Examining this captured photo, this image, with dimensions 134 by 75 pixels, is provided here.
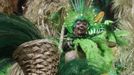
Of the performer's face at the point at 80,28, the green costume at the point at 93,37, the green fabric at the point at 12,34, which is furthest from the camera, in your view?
the performer's face at the point at 80,28

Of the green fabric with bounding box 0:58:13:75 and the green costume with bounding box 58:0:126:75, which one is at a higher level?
the green costume with bounding box 58:0:126:75

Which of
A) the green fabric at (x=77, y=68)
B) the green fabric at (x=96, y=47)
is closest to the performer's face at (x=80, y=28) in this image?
the green fabric at (x=96, y=47)

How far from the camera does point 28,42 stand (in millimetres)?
1200

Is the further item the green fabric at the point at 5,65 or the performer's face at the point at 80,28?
the performer's face at the point at 80,28

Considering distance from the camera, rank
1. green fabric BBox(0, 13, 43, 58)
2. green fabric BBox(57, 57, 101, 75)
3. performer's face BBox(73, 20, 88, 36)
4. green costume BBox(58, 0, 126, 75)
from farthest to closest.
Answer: performer's face BBox(73, 20, 88, 36), green costume BBox(58, 0, 126, 75), green fabric BBox(57, 57, 101, 75), green fabric BBox(0, 13, 43, 58)

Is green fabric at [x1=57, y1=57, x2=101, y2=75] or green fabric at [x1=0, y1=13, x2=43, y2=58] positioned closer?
green fabric at [x1=0, y1=13, x2=43, y2=58]

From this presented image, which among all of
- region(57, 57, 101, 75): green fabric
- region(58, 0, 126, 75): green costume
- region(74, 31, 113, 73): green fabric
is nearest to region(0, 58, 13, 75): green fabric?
region(57, 57, 101, 75): green fabric

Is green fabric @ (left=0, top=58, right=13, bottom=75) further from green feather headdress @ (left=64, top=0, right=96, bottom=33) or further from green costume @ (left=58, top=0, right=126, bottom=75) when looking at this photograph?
green feather headdress @ (left=64, top=0, right=96, bottom=33)

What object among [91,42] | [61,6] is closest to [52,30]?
[61,6]

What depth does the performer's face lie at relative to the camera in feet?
10.3

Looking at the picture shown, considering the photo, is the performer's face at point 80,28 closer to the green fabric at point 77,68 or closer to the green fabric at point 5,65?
the green fabric at point 77,68

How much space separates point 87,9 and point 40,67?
2271mm

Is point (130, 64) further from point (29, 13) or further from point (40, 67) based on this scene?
point (40, 67)

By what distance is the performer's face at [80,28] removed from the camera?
3.15 metres
